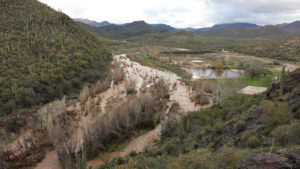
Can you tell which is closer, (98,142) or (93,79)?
(98,142)

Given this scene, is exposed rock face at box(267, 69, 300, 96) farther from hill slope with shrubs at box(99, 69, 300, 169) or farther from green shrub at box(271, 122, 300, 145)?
green shrub at box(271, 122, 300, 145)

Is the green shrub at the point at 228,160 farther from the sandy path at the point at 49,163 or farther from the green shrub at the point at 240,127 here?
the sandy path at the point at 49,163

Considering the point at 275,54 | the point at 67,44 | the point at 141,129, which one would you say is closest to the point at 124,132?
the point at 141,129

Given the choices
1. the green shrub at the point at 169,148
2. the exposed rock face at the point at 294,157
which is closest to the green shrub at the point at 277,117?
the exposed rock face at the point at 294,157

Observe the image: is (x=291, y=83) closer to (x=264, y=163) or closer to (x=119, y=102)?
(x=264, y=163)

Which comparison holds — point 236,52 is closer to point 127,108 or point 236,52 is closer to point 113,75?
point 113,75

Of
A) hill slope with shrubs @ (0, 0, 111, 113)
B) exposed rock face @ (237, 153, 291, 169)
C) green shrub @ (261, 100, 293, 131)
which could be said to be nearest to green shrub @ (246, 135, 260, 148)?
green shrub @ (261, 100, 293, 131)

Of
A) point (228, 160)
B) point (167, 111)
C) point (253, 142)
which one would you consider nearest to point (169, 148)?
point (253, 142)

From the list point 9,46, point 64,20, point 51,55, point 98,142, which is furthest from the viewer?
point 64,20
